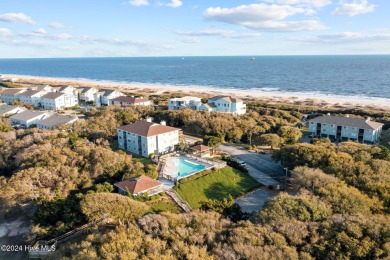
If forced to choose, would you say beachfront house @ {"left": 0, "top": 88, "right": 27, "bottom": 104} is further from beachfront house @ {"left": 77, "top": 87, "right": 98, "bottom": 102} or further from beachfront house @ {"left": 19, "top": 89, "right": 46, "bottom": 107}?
beachfront house @ {"left": 77, "top": 87, "right": 98, "bottom": 102}

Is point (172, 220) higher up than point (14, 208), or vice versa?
point (172, 220)

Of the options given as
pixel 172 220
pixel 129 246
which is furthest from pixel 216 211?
pixel 129 246

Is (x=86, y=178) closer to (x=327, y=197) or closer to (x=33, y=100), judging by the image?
(x=327, y=197)

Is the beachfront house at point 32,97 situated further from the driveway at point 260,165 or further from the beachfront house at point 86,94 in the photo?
the driveway at point 260,165

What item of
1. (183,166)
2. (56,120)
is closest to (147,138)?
(183,166)

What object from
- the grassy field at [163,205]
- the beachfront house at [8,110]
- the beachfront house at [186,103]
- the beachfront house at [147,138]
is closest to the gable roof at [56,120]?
the beachfront house at [8,110]

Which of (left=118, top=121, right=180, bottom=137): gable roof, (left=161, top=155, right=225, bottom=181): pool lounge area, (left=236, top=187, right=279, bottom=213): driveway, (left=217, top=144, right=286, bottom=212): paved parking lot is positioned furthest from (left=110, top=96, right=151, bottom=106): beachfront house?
(left=236, top=187, right=279, bottom=213): driveway
